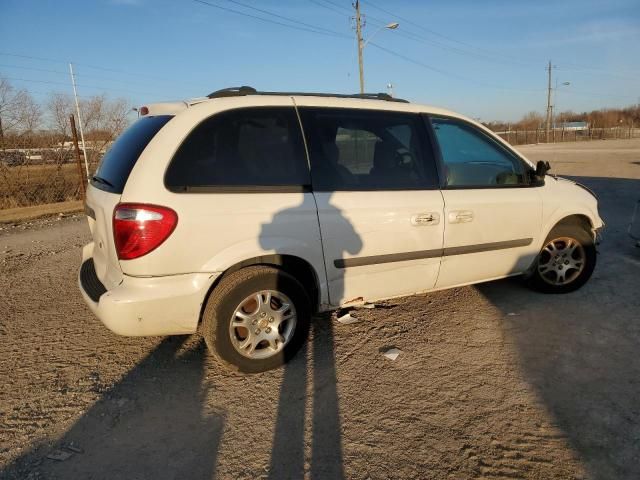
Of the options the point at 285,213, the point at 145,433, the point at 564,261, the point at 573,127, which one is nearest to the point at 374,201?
the point at 285,213

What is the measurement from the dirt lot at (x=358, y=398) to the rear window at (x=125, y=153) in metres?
1.39

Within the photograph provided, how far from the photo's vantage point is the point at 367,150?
3.36m

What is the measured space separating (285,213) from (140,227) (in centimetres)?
92

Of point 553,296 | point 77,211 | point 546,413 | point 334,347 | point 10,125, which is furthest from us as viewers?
point 10,125

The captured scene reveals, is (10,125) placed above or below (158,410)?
above

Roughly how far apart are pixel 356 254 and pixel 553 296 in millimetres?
2446

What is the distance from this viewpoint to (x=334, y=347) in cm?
349

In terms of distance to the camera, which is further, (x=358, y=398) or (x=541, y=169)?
(x=541, y=169)

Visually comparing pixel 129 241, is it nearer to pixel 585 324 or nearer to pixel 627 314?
pixel 585 324

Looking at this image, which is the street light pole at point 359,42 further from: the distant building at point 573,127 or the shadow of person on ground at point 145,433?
the distant building at point 573,127

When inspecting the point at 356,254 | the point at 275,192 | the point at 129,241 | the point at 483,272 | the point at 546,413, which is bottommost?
the point at 546,413

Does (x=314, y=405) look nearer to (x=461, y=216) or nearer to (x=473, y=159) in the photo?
(x=461, y=216)

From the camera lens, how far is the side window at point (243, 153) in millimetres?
2742

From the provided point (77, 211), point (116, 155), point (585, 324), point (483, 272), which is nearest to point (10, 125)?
point (77, 211)
